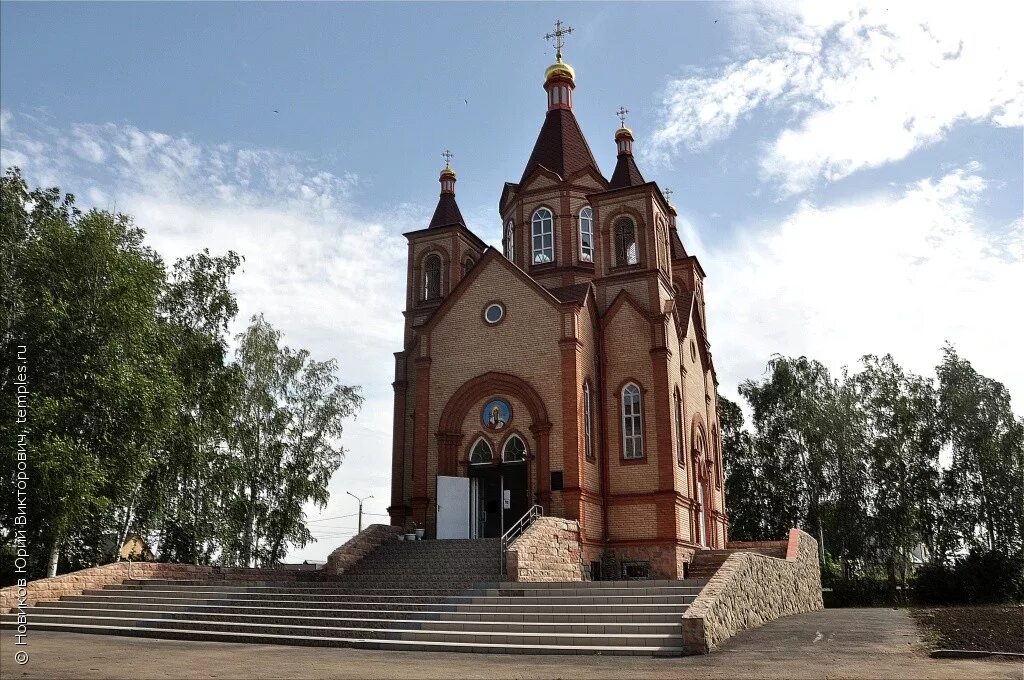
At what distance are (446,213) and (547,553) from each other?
13453mm

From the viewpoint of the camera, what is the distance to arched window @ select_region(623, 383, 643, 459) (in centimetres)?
2112

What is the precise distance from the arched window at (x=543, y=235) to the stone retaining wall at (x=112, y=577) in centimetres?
1190

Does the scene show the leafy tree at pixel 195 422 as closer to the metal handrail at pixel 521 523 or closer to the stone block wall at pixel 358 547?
the stone block wall at pixel 358 547

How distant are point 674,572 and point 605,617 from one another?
7.73 m

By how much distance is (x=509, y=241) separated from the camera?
87.7 feet

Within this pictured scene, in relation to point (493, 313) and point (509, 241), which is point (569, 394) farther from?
point (509, 241)

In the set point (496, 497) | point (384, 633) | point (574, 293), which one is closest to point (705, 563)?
point (496, 497)

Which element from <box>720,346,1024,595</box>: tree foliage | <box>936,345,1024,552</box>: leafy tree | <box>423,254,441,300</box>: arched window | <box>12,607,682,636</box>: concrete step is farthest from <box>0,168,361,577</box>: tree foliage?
<box>936,345,1024,552</box>: leafy tree

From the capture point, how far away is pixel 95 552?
69.2 ft

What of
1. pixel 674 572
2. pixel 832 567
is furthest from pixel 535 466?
pixel 832 567

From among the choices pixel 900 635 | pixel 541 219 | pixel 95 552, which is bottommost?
pixel 900 635

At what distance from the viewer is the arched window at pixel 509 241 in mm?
26092

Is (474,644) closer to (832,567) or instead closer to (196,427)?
(196,427)

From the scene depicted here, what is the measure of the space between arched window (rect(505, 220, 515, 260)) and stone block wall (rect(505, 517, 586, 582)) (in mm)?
10113
